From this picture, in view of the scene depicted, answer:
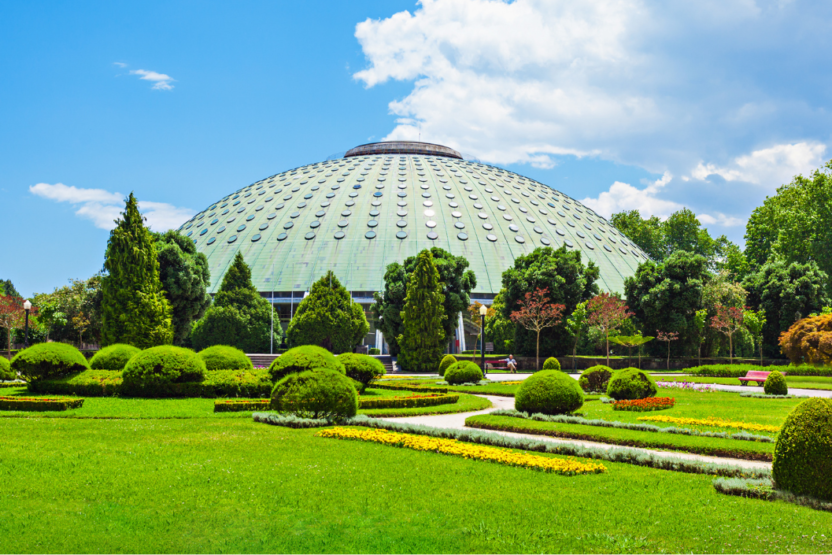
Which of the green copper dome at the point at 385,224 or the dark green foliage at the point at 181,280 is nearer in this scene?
the dark green foliage at the point at 181,280

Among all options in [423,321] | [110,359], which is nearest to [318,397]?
[110,359]

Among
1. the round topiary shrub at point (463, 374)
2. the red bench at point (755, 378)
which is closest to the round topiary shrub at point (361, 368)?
the round topiary shrub at point (463, 374)

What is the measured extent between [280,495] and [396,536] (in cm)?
211

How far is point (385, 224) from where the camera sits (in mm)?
62156

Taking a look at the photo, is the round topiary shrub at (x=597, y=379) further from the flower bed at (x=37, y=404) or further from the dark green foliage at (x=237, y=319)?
the dark green foliage at (x=237, y=319)

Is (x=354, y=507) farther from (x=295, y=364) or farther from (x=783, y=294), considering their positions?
(x=783, y=294)

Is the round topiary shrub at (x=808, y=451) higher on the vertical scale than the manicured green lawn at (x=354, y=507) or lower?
higher

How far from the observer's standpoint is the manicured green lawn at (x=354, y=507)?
6012mm

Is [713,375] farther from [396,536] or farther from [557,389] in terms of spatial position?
[396,536]

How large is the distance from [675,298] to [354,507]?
42.4 m

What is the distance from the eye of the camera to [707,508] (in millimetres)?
7270

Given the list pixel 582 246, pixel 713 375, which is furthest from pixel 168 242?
pixel 582 246

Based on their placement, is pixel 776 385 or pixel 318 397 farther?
pixel 776 385

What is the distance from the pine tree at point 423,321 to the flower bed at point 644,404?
69.3 feet
